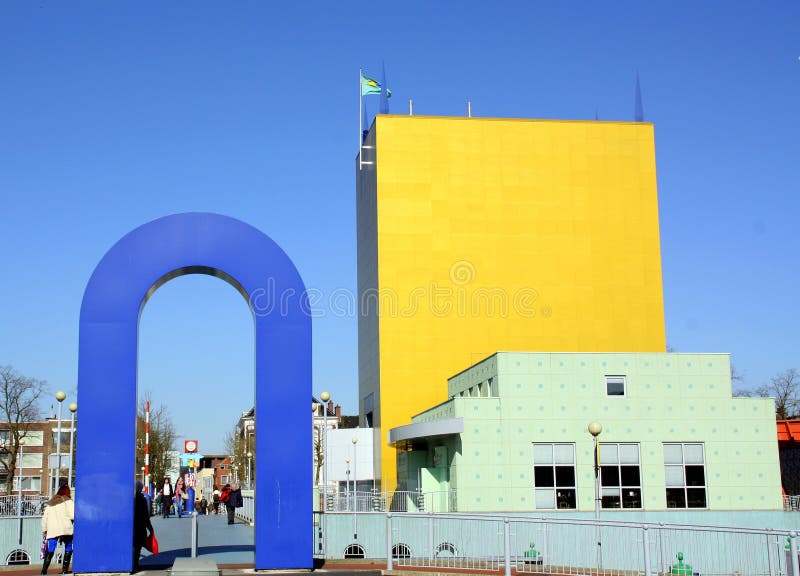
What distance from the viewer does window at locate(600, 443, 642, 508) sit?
33.2 meters

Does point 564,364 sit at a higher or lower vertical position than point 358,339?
lower

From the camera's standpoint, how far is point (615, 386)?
34406mm

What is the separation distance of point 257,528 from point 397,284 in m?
35.0

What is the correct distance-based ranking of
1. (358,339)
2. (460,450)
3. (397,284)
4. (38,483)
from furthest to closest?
1. (38,483)
2. (358,339)
3. (397,284)
4. (460,450)

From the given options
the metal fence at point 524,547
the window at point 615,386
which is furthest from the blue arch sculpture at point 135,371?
the window at point 615,386

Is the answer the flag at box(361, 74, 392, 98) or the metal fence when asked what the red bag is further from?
the flag at box(361, 74, 392, 98)

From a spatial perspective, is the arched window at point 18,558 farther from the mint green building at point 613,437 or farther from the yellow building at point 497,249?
the yellow building at point 497,249

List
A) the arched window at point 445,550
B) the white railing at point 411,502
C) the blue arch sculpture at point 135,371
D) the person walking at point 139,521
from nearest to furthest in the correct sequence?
the blue arch sculpture at point 135,371
the person walking at point 139,521
the arched window at point 445,550
the white railing at point 411,502

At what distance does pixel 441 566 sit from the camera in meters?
17.5

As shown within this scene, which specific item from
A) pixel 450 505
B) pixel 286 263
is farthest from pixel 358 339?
pixel 286 263

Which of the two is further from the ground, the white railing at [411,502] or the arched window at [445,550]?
the white railing at [411,502]

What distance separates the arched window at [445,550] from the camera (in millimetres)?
18375

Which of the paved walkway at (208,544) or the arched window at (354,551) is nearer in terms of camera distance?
the paved walkway at (208,544)

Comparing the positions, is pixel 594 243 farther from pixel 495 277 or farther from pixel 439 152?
pixel 439 152
